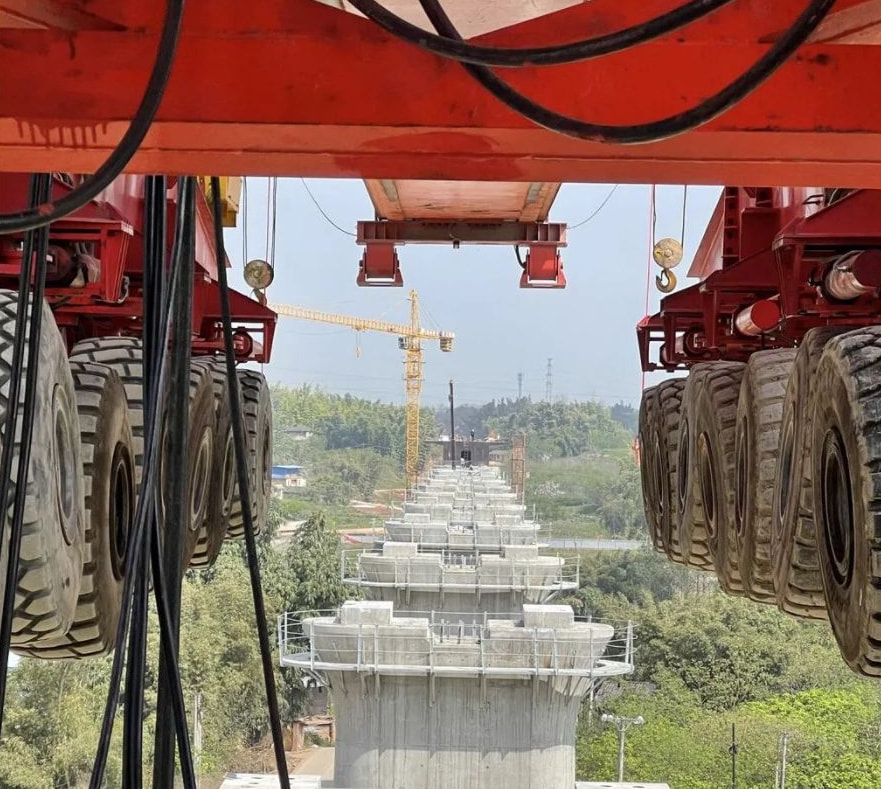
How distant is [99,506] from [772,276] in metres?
2.87

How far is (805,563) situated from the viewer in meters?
3.25

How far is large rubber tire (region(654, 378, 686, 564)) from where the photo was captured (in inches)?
218

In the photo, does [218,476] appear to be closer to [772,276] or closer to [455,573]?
[772,276]

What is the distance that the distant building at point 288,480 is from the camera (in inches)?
1629

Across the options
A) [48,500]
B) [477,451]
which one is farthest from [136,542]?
[477,451]

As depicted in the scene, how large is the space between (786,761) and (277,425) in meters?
26.9

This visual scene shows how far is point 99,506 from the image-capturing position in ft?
11.6

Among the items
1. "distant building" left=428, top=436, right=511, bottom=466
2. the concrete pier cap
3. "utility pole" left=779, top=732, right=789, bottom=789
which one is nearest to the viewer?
the concrete pier cap

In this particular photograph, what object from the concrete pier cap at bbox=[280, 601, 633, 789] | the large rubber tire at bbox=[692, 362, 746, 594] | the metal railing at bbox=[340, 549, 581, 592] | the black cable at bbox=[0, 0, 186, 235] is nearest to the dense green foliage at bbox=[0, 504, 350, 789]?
the concrete pier cap at bbox=[280, 601, 633, 789]

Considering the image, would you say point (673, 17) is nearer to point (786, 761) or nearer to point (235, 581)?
point (786, 761)

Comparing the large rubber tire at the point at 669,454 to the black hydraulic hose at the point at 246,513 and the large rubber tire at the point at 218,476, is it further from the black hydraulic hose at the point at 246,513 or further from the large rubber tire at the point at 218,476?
the black hydraulic hose at the point at 246,513

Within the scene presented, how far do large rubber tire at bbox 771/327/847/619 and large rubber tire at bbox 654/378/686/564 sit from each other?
6.56ft

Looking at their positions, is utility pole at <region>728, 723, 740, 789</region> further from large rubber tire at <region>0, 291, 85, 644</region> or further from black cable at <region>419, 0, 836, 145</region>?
black cable at <region>419, 0, 836, 145</region>

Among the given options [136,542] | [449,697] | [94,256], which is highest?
[94,256]
